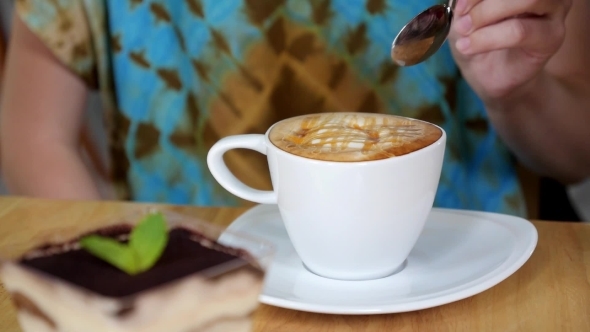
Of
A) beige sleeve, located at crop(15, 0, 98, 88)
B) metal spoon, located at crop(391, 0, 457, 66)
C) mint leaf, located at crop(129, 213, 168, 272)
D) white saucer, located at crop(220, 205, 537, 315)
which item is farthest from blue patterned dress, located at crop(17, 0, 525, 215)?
mint leaf, located at crop(129, 213, 168, 272)

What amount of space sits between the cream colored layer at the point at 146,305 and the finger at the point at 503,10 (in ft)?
1.32

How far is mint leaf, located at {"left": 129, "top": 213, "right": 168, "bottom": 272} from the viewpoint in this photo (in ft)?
1.14

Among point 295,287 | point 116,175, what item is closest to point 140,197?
point 116,175

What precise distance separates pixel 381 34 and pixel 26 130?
55 cm

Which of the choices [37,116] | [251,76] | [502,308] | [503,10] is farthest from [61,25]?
[502,308]

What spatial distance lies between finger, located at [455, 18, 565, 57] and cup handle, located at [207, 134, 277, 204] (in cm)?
26

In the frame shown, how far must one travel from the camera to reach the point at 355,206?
0.44m

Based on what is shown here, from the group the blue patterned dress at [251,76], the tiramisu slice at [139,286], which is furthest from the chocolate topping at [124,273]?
the blue patterned dress at [251,76]

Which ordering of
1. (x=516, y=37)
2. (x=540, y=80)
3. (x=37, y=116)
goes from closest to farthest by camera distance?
(x=516, y=37) → (x=540, y=80) → (x=37, y=116)

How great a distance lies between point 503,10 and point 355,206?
0.31m

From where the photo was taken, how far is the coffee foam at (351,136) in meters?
0.44

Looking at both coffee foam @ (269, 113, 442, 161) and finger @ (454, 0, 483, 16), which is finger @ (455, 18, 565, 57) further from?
coffee foam @ (269, 113, 442, 161)

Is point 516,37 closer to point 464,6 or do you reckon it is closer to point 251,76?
point 464,6

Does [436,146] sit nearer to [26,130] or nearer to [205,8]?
[205,8]
